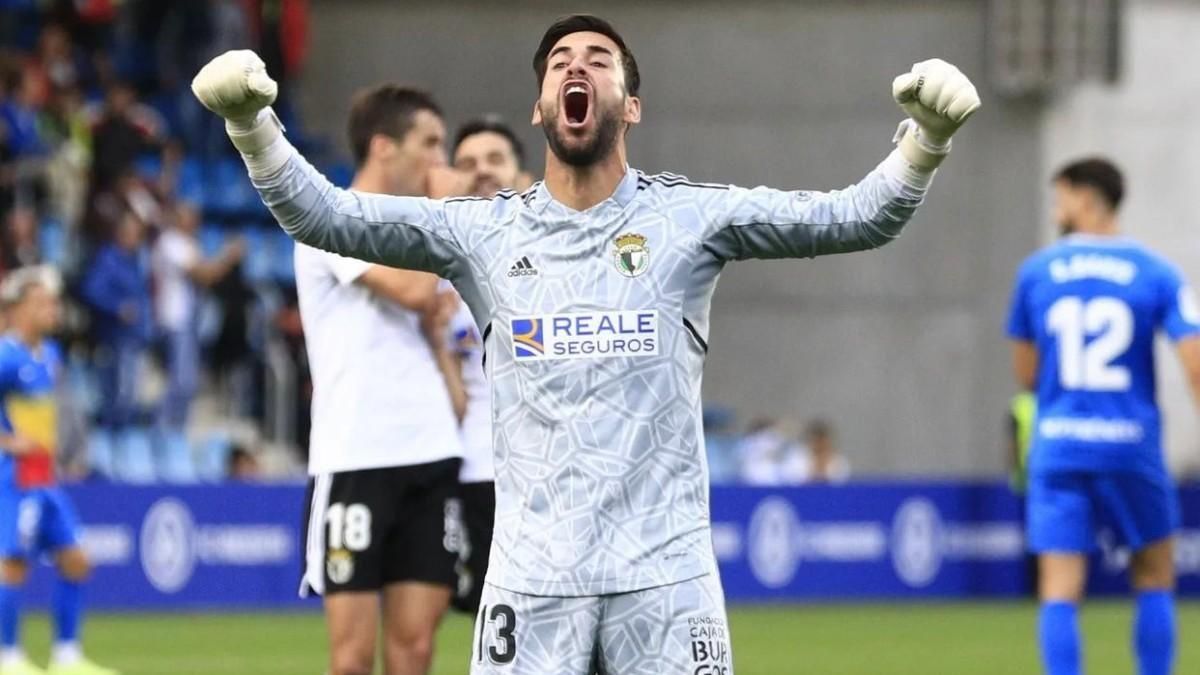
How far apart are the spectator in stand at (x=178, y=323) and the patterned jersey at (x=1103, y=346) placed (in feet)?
34.6

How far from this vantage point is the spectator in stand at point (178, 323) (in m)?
18.3

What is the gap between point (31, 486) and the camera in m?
12.0

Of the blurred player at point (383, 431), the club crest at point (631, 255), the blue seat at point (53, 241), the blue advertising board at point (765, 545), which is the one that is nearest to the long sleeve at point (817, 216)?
the club crest at point (631, 255)

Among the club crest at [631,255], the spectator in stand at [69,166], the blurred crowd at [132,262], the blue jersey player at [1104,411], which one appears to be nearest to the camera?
the club crest at [631,255]

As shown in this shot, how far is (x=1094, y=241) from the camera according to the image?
9.02 metres

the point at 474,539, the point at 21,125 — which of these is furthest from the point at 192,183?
the point at 474,539

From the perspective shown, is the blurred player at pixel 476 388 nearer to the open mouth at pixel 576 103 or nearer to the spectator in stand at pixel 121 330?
the open mouth at pixel 576 103

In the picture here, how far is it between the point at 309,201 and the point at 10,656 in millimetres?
7175

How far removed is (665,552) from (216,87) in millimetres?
1304

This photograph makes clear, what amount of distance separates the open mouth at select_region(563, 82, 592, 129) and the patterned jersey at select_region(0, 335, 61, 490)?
764 cm

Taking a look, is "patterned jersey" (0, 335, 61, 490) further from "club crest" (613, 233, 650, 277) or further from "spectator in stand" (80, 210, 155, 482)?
"club crest" (613, 233, 650, 277)

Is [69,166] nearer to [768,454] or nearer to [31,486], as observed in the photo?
[768,454]

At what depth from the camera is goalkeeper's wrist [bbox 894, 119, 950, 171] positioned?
4773mm

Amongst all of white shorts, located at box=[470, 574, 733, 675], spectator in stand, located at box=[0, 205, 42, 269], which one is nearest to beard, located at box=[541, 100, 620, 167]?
white shorts, located at box=[470, 574, 733, 675]
